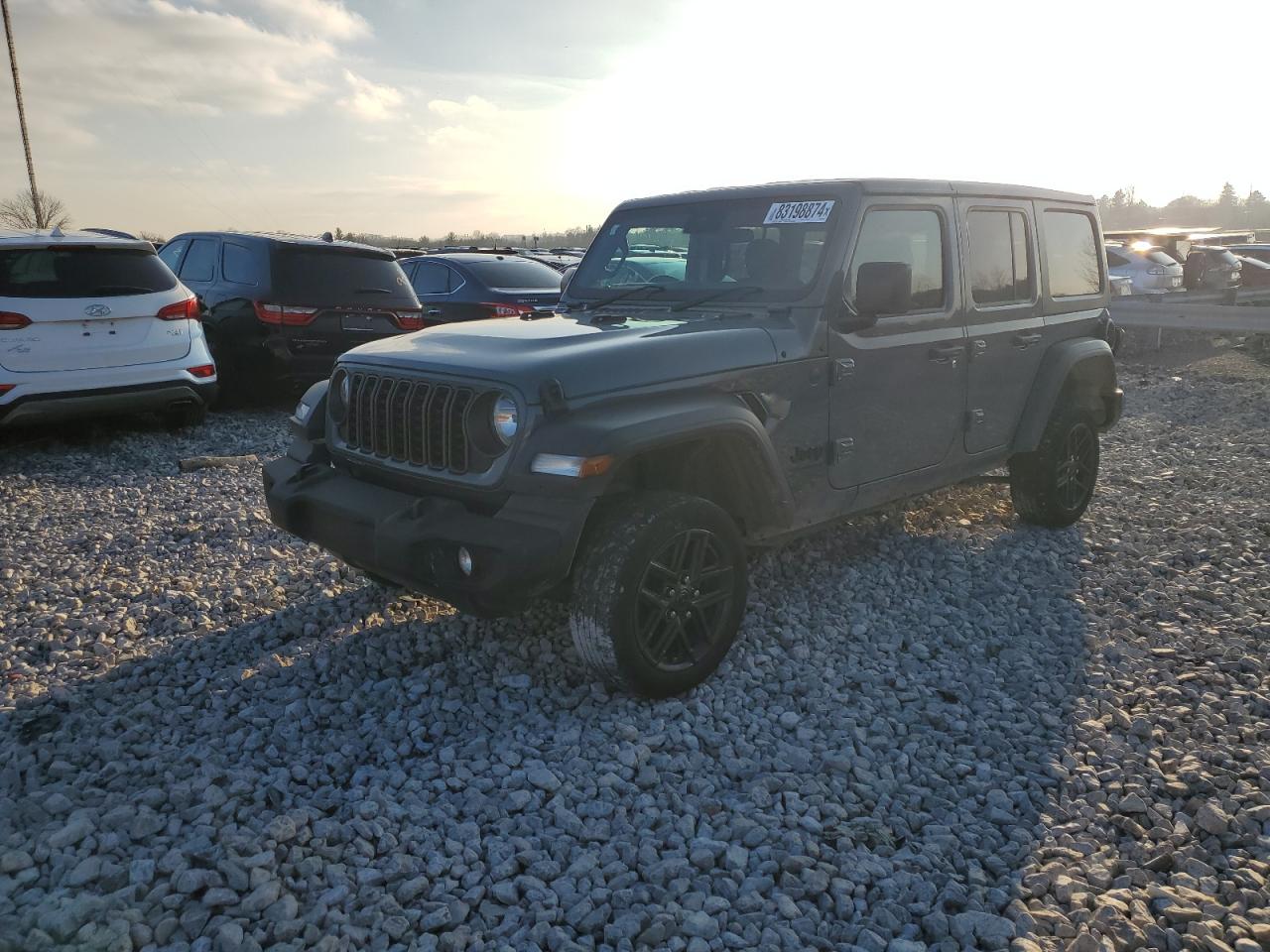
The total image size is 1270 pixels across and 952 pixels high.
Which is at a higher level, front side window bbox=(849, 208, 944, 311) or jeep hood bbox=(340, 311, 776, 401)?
front side window bbox=(849, 208, 944, 311)

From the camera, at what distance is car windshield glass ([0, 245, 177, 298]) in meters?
7.38

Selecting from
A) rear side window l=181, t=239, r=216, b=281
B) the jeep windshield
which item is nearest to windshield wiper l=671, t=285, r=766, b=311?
the jeep windshield

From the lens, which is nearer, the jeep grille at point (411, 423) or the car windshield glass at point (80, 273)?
the jeep grille at point (411, 423)

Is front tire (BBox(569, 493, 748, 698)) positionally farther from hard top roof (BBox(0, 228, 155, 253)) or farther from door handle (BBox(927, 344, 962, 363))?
hard top roof (BBox(0, 228, 155, 253))

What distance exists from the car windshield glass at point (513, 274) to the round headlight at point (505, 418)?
757 centimetres

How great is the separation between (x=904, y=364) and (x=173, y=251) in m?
9.05

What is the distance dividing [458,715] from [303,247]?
686cm

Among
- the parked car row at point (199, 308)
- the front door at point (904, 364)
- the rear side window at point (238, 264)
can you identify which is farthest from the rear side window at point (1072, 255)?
the rear side window at point (238, 264)

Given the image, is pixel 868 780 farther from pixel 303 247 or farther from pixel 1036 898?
pixel 303 247

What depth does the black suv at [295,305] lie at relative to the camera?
9.13m

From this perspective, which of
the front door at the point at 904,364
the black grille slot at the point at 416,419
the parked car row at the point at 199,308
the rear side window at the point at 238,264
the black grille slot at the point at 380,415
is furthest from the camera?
the rear side window at the point at 238,264

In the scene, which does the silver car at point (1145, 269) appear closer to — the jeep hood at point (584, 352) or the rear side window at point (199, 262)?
the rear side window at point (199, 262)

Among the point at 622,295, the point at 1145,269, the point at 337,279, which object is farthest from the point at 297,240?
the point at 1145,269

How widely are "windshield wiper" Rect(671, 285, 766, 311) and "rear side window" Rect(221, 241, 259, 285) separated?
20.3ft
